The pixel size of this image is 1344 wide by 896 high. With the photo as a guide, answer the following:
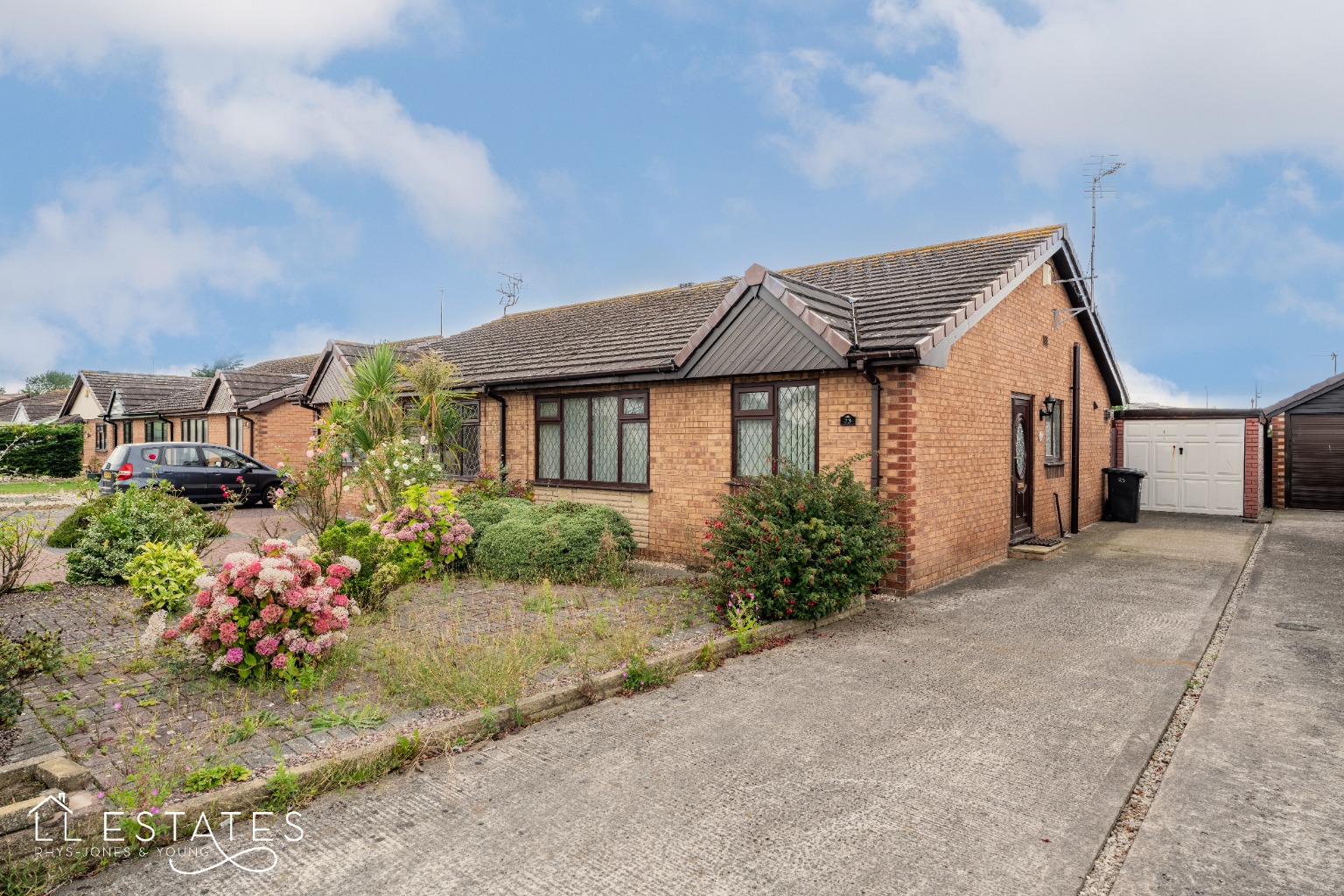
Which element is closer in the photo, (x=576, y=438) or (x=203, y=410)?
(x=576, y=438)

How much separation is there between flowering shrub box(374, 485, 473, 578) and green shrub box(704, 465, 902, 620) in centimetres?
389

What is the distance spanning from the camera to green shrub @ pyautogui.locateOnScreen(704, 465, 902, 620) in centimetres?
709

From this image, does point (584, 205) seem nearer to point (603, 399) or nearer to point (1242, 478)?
point (603, 399)

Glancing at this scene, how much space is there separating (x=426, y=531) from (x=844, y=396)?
5.69 m

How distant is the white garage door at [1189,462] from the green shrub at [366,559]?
1763 centimetres

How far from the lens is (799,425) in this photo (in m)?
9.35

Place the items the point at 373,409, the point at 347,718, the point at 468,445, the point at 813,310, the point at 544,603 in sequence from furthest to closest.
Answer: the point at 468,445 < the point at 373,409 < the point at 813,310 < the point at 544,603 < the point at 347,718

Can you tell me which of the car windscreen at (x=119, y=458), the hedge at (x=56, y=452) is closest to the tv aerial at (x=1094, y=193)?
the car windscreen at (x=119, y=458)

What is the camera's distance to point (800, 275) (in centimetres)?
1335

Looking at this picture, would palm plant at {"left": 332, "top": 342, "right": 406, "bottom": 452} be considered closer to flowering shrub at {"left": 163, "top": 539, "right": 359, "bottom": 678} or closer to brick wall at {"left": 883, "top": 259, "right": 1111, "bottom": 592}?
flowering shrub at {"left": 163, "top": 539, "right": 359, "bottom": 678}

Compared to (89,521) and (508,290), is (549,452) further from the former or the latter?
(508,290)

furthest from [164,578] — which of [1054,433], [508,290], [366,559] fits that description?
[508,290]

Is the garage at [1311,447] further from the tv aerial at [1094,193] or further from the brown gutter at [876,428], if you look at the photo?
the brown gutter at [876,428]

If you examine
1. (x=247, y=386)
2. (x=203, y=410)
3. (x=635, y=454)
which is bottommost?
(x=635, y=454)
